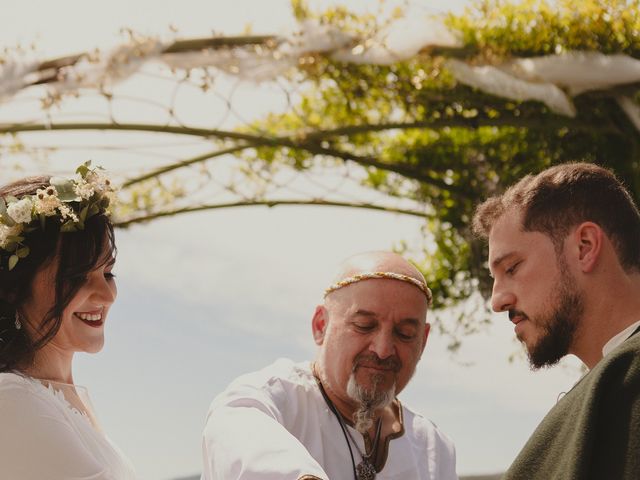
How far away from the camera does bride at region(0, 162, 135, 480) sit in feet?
9.48

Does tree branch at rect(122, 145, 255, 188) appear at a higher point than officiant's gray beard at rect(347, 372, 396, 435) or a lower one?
higher

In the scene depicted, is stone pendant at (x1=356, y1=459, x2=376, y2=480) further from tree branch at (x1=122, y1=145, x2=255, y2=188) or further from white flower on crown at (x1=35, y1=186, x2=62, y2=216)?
tree branch at (x1=122, y1=145, x2=255, y2=188)

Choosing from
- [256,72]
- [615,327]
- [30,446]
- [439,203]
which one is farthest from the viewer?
[439,203]

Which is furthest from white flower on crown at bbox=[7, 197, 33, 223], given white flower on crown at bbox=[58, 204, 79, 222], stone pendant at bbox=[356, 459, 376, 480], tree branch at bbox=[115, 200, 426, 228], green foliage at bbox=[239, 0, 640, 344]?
tree branch at bbox=[115, 200, 426, 228]

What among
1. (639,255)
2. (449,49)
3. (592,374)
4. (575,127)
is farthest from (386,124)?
(592,374)

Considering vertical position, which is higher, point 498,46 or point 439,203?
point 498,46

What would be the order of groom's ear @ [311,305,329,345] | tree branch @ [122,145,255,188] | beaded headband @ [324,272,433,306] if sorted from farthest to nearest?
tree branch @ [122,145,255,188] < groom's ear @ [311,305,329,345] < beaded headband @ [324,272,433,306]

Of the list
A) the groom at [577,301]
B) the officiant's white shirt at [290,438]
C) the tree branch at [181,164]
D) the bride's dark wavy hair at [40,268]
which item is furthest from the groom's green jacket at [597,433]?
the tree branch at [181,164]

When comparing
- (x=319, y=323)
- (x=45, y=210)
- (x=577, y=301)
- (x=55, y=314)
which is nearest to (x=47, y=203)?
(x=45, y=210)

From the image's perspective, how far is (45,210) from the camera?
314 centimetres

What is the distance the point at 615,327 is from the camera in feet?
8.21

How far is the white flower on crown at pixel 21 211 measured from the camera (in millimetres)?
3102

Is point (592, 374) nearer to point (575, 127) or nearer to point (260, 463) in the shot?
point (260, 463)

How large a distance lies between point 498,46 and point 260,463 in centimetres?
391
